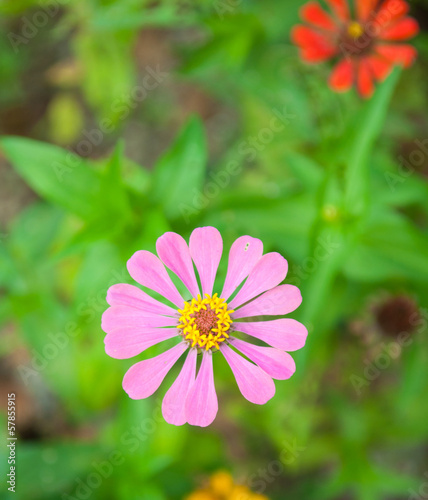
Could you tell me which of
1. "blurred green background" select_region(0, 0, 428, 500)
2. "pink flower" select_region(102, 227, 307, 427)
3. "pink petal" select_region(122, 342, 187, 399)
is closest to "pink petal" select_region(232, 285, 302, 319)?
"pink flower" select_region(102, 227, 307, 427)

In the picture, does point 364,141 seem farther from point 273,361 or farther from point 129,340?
point 129,340

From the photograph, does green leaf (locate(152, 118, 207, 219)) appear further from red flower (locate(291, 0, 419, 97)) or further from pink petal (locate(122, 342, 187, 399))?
pink petal (locate(122, 342, 187, 399))

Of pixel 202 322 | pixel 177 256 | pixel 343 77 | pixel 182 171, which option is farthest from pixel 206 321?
pixel 343 77

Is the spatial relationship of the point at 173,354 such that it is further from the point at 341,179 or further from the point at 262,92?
the point at 262,92

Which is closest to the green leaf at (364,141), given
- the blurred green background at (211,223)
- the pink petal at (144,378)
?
the blurred green background at (211,223)

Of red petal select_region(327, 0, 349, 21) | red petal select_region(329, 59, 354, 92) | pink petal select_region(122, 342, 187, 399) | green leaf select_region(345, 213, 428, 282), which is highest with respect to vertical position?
red petal select_region(327, 0, 349, 21)

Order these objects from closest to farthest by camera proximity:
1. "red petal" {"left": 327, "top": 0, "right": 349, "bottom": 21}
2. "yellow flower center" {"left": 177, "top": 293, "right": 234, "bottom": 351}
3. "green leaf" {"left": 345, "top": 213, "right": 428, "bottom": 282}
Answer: "yellow flower center" {"left": 177, "top": 293, "right": 234, "bottom": 351}, "green leaf" {"left": 345, "top": 213, "right": 428, "bottom": 282}, "red petal" {"left": 327, "top": 0, "right": 349, "bottom": 21}
